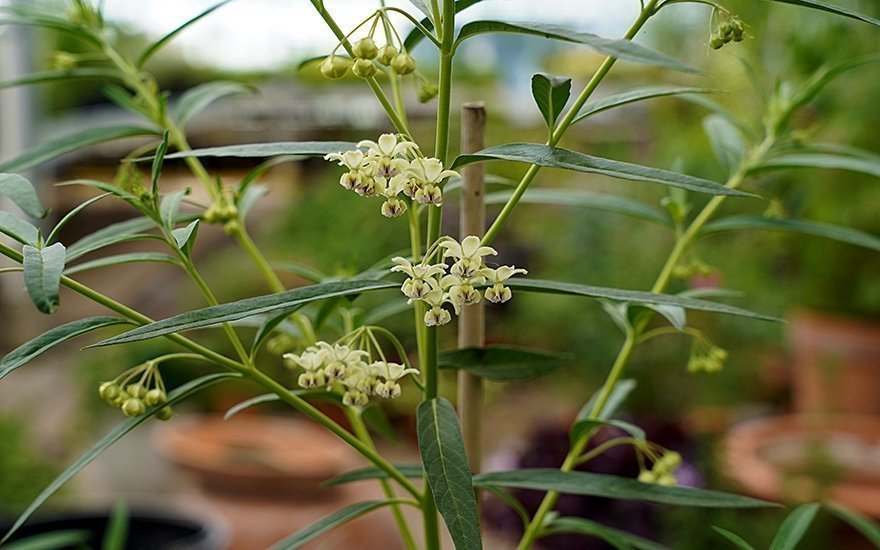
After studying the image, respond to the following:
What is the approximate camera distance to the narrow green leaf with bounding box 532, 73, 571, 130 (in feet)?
1.24

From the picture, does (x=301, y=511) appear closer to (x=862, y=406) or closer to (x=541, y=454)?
(x=541, y=454)

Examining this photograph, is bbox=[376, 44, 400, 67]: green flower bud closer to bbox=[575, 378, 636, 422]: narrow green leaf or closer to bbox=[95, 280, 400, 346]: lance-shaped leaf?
bbox=[95, 280, 400, 346]: lance-shaped leaf

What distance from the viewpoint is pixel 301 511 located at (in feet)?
4.98

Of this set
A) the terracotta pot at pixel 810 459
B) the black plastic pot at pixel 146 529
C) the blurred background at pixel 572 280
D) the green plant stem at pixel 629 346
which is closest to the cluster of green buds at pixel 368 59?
the green plant stem at pixel 629 346

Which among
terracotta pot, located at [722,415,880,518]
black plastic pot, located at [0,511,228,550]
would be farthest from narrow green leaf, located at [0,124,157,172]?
terracotta pot, located at [722,415,880,518]

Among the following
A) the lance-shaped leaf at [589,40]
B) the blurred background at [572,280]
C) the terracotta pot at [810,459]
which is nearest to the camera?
the lance-shaped leaf at [589,40]

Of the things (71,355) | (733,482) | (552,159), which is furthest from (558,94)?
(71,355)

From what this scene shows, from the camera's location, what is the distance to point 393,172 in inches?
14.9

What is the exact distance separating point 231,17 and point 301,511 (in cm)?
157

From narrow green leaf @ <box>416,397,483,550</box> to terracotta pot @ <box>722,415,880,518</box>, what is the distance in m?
0.96

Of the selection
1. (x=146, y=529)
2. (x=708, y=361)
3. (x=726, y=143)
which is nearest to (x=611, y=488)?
(x=708, y=361)

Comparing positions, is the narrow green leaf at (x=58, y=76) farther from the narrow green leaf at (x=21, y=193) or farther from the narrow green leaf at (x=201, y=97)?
the narrow green leaf at (x=21, y=193)

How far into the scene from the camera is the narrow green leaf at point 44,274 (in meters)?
0.33

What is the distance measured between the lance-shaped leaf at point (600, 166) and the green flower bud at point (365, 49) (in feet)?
0.19
